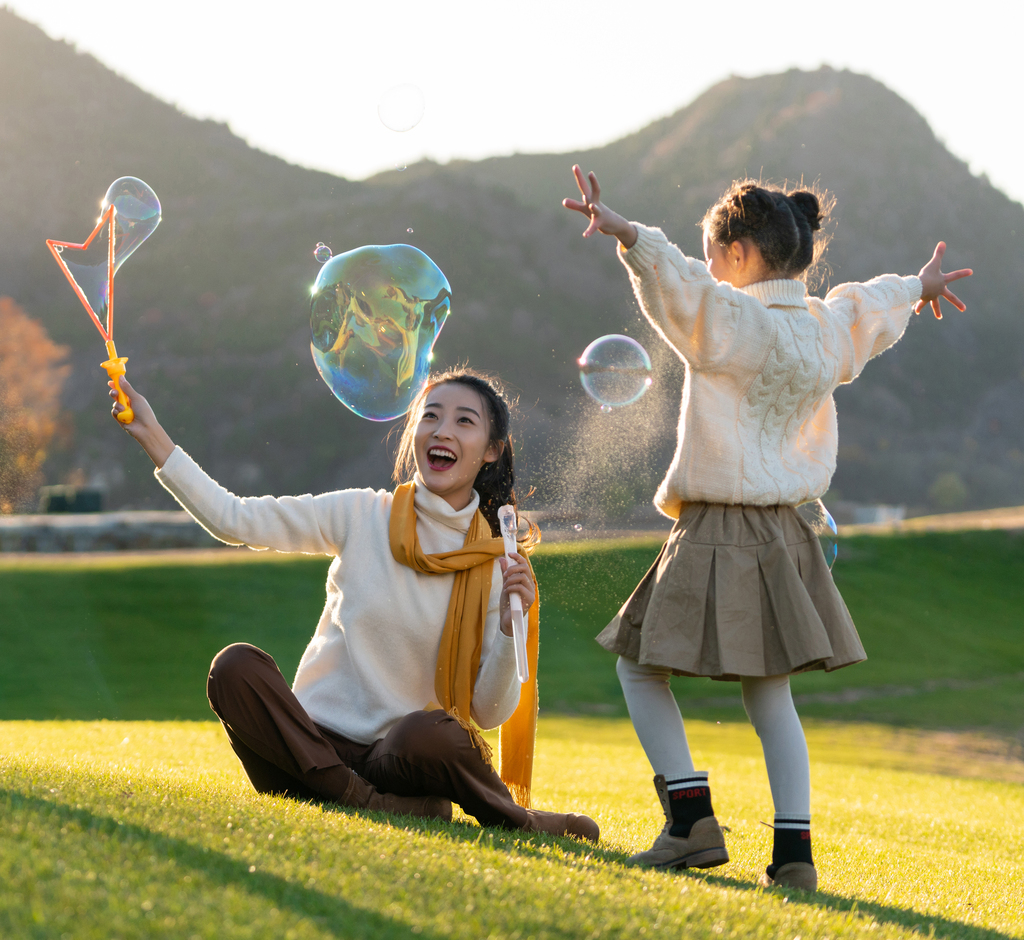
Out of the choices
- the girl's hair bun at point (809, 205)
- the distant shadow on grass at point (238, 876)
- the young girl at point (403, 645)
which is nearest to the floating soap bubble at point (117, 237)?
the young girl at point (403, 645)

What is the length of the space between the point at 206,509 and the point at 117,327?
54.1 meters

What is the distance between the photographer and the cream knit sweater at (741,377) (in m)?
2.82

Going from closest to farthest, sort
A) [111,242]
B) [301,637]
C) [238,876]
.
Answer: [238,876]
[111,242]
[301,637]

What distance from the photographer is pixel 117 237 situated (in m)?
3.46

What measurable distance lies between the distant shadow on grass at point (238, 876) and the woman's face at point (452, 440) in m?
1.30

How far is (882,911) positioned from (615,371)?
10.3 ft

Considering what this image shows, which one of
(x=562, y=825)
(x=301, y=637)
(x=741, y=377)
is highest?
(x=741, y=377)

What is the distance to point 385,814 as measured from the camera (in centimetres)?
271

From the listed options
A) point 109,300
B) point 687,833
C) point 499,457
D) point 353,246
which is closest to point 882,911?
point 687,833

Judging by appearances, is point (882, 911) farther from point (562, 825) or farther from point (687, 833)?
point (562, 825)

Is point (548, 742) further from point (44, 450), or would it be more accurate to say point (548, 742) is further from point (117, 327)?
point (117, 327)

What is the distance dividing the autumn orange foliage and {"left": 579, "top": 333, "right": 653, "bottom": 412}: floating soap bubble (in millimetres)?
35906

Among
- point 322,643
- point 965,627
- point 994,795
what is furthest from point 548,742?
point 965,627

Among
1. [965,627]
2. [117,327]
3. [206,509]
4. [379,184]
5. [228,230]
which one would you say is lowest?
[965,627]
